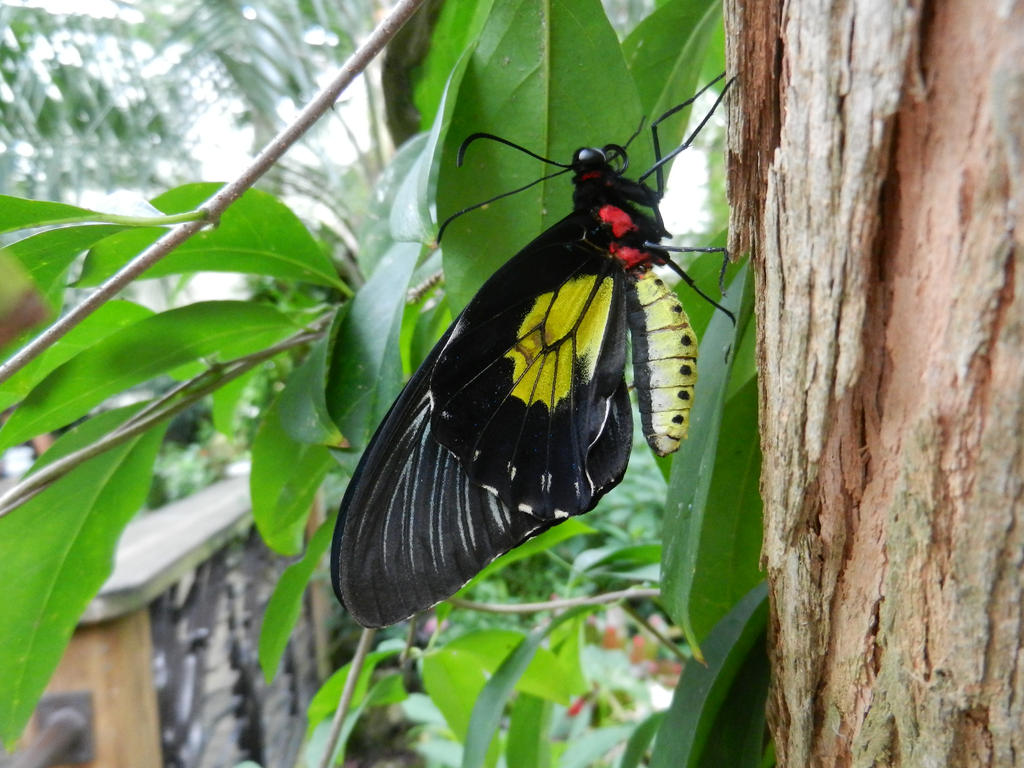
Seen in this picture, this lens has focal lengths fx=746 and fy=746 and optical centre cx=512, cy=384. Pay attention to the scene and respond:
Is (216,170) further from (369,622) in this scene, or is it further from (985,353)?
(985,353)

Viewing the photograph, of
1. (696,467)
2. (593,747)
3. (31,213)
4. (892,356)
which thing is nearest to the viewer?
(892,356)

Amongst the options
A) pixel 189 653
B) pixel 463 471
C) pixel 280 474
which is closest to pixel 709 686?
pixel 463 471

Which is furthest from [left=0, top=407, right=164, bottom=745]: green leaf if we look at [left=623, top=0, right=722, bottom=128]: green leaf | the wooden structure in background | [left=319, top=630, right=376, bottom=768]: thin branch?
the wooden structure in background

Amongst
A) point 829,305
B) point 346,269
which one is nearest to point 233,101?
point 346,269

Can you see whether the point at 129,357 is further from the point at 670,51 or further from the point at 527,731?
the point at 527,731

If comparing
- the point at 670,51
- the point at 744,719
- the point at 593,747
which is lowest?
the point at 593,747

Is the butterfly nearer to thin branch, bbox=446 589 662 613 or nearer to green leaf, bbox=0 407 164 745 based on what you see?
thin branch, bbox=446 589 662 613

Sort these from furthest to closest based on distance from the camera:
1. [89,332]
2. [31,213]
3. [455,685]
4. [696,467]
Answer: [455,685] < [89,332] < [696,467] < [31,213]

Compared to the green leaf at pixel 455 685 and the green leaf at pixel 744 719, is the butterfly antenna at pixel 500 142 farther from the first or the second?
the green leaf at pixel 455 685
